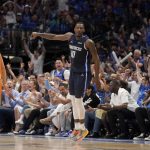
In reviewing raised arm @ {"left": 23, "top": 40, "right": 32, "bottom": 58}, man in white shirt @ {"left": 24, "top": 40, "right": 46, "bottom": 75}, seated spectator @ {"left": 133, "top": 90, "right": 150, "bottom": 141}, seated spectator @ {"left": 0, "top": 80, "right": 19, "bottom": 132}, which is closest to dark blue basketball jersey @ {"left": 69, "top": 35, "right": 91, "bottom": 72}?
seated spectator @ {"left": 133, "top": 90, "right": 150, "bottom": 141}

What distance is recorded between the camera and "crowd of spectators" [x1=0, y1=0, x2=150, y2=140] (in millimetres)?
15141

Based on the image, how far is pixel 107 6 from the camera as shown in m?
25.8

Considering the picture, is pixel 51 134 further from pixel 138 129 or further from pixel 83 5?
pixel 83 5

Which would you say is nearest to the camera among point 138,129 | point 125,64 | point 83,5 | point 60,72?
point 138,129

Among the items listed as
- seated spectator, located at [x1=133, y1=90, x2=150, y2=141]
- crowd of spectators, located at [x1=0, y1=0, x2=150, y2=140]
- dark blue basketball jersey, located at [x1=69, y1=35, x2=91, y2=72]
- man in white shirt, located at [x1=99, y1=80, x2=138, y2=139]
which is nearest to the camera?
dark blue basketball jersey, located at [x1=69, y1=35, x2=91, y2=72]

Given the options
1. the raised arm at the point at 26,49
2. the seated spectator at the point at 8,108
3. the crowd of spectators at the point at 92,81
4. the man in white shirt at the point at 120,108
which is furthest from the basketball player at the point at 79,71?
the raised arm at the point at 26,49

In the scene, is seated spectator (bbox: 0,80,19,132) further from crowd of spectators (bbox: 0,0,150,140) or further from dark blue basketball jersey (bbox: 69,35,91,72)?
dark blue basketball jersey (bbox: 69,35,91,72)

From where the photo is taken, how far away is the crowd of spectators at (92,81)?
15.1 metres

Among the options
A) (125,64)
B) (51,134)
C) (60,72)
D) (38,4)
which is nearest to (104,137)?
(51,134)

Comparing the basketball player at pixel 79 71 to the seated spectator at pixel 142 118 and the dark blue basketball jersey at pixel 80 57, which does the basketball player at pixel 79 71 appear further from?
the seated spectator at pixel 142 118

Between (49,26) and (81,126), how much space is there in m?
12.4

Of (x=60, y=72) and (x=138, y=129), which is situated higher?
(x=60, y=72)

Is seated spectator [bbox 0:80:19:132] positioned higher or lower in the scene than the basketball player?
lower

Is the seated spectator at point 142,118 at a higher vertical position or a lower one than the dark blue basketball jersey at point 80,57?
lower
